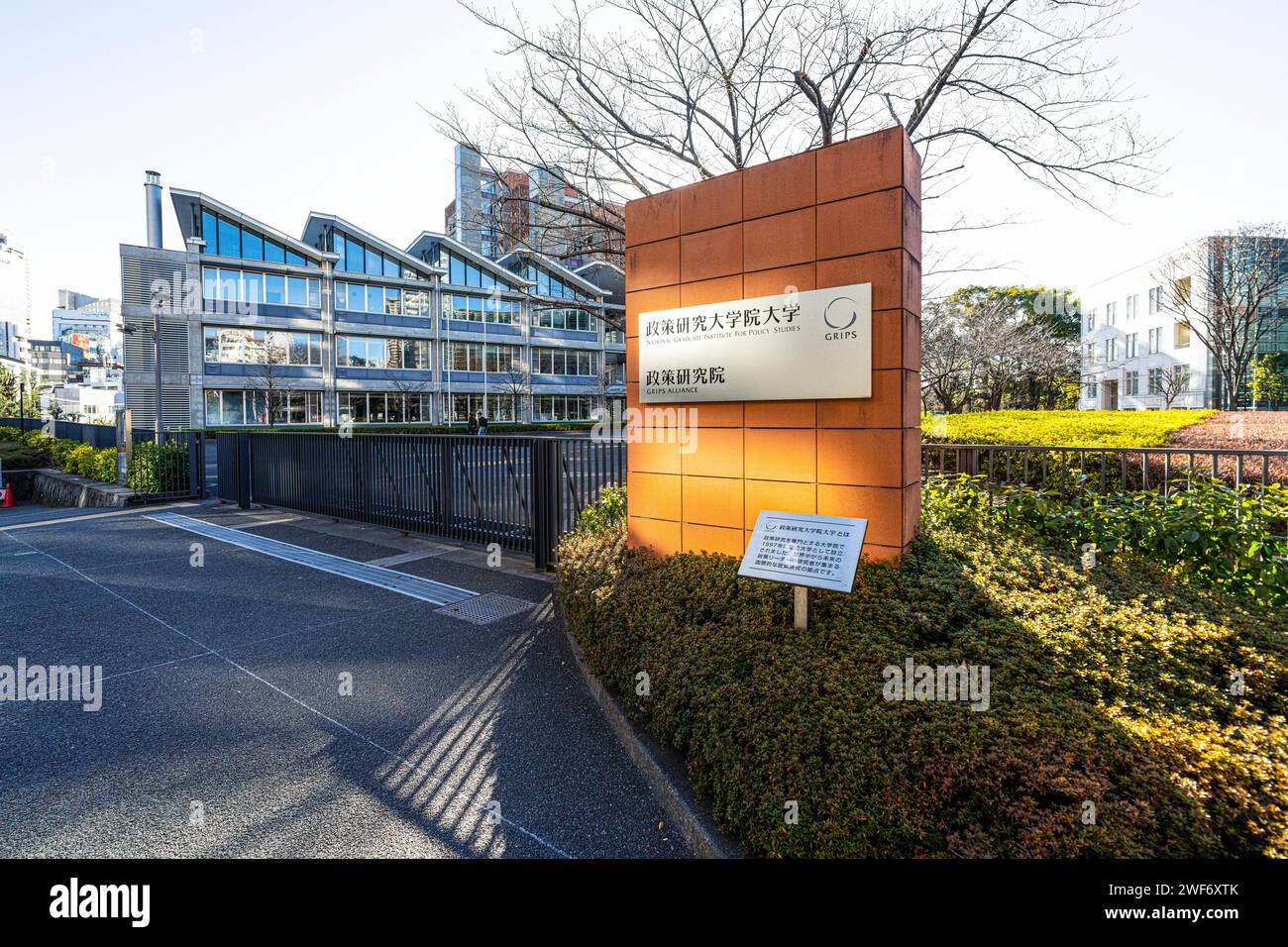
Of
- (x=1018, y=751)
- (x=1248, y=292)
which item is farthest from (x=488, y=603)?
(x=1248, y=292)

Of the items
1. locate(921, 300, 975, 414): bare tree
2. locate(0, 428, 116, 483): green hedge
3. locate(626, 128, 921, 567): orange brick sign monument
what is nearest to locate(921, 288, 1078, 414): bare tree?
locate(921, 300, 975, 414): bare tree

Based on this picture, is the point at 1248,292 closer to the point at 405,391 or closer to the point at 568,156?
the point at 568,156

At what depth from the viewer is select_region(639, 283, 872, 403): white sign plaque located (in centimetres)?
447

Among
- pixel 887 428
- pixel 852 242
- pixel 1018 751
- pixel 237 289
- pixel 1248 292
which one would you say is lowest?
pixel 1018 751

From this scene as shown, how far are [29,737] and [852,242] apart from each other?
5.72m

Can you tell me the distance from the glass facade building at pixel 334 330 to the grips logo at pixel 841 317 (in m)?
25.5

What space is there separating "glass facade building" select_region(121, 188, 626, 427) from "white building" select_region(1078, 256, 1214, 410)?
2964 centimetres

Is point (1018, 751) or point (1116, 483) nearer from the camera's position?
point (1018, 751)

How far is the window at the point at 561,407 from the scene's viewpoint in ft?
166

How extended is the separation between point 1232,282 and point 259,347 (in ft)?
155

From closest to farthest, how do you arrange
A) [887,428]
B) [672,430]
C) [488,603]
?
[887,428] → [672,430] → [488,603]

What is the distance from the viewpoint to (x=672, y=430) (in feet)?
18.0

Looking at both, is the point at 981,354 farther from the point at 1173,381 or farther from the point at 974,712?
the point at 1173,381

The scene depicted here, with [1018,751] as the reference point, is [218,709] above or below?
below
